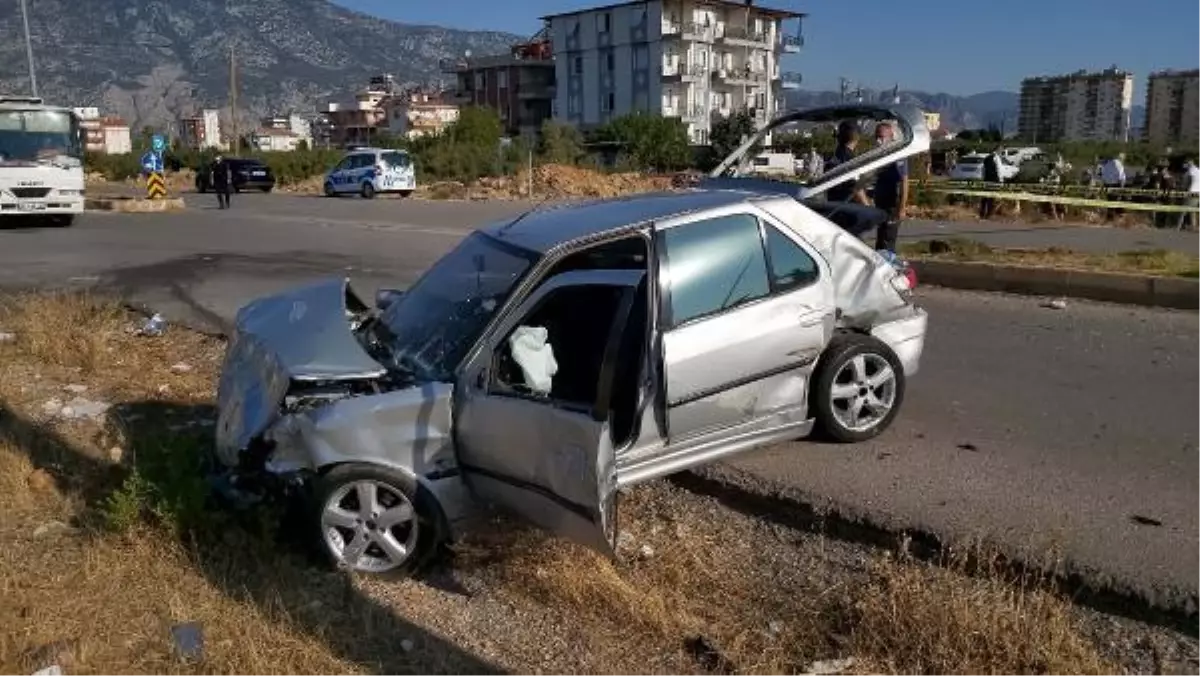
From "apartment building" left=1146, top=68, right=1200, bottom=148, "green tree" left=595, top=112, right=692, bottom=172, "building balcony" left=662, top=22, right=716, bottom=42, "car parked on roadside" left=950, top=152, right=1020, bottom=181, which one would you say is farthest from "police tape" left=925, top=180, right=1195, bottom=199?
"apartment building" left=1146, top=68, right=1200, bottom=148

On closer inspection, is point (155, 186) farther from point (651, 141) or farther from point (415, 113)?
point (415, 113)

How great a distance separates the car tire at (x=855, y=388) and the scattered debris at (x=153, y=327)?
20.7 feet

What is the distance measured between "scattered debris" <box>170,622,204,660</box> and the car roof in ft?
6.70

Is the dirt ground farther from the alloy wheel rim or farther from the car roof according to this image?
the car roof

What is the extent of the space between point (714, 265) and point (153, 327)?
6.29m

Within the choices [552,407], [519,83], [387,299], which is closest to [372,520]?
[552,407]

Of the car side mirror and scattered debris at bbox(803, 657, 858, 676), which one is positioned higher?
the car side mirror

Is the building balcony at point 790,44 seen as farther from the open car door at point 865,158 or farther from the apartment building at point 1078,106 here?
the open car door at point 865,158

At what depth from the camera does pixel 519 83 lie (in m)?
96.8

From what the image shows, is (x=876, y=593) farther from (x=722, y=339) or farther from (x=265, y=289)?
(x=265, y=289)

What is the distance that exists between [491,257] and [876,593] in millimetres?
2320

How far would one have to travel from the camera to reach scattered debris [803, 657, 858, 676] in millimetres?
3051

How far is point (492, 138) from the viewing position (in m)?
57.9

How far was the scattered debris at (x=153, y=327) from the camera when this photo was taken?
8.71 m
